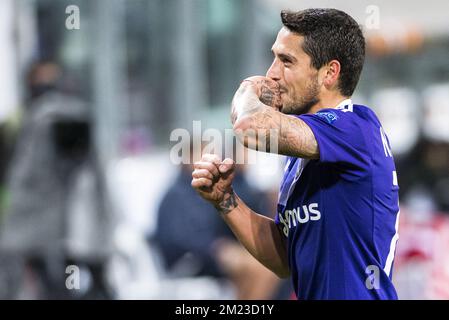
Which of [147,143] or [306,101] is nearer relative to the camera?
[306,101]

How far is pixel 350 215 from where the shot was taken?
13.6ft

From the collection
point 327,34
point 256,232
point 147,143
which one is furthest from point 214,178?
point 147,143

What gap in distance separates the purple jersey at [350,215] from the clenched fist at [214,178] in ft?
1.18

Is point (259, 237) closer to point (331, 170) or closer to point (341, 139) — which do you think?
point (331, 170)

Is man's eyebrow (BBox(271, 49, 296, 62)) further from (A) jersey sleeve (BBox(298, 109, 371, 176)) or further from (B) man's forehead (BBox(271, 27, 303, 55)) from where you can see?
(A) jersey sleeve (BBox(298, 109, 371, 176))

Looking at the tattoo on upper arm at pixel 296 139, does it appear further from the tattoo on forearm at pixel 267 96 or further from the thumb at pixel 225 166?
the thumb at pixel 225 166

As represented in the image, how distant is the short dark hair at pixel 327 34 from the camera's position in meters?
4.23

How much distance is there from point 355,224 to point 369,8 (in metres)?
2.23

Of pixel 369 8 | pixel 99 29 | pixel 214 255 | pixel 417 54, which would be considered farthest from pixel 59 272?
pixel 417 54

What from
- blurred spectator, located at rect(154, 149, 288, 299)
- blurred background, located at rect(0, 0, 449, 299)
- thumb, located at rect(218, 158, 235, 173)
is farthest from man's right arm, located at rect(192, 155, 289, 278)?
blurred spectator, located at rect(154, 149, 288, 299)

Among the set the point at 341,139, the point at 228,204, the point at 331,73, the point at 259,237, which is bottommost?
the point at 259,237

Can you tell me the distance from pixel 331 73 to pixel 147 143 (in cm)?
746

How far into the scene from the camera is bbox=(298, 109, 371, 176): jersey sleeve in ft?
13.1

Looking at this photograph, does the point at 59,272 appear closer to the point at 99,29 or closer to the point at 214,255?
the point at 214,255
